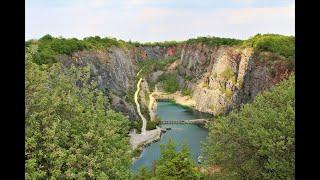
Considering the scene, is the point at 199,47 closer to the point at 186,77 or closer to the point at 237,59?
the point at 186,77

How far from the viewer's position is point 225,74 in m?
123

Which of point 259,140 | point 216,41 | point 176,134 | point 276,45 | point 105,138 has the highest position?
point 216,41

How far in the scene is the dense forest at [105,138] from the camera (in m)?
17.4

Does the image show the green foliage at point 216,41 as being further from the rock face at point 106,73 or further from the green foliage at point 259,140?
the green foliage at point 259,140

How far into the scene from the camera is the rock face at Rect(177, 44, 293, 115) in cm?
8900

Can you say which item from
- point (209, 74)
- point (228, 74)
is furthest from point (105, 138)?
point (209, 74)

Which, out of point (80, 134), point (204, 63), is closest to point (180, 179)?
point (80, 134)

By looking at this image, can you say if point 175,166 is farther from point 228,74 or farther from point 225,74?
point 225,74

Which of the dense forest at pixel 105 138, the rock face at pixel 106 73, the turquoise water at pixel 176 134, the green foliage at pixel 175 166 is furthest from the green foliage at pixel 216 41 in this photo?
the dense forest at pixel 105 138

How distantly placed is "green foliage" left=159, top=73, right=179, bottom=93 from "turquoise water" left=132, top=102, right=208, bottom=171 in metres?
16.9

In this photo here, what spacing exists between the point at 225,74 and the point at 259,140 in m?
100

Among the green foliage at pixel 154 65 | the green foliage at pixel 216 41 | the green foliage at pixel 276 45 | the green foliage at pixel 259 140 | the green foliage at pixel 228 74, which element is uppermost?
the green foliage at pixel 216 41

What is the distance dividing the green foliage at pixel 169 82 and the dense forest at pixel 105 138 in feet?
471

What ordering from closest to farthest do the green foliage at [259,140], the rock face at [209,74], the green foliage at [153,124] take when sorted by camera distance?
the green foliage at [259,140] < the rock face at [209,74] < the green foliage at [153,124]
